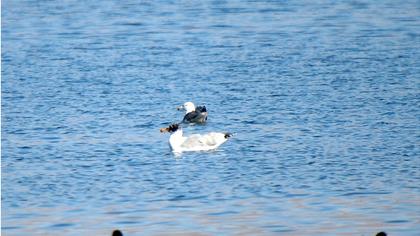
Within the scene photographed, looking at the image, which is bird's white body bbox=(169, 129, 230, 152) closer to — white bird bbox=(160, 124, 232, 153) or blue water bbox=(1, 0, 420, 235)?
white bird bbox=(160, 124, 232, 153)

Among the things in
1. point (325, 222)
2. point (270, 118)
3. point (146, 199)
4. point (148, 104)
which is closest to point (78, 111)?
point (148, 104)

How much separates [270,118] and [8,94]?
5409 mm

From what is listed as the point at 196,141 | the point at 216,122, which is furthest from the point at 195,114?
the point at 196,141

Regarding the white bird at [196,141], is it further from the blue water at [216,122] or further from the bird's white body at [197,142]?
the blue water at [216,122]

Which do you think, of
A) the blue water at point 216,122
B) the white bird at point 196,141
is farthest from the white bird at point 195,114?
the white bird at point 196,141

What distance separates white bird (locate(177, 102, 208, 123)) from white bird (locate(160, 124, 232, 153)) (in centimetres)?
222

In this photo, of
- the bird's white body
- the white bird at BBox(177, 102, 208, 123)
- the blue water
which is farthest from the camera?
the white bird at BBox(177, 102, 208, 123)

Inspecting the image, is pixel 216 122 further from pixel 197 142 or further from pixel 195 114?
pixel 197 142

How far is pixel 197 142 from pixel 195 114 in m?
2.46

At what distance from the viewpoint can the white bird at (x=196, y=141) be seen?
18.9 meters

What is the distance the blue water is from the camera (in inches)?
559

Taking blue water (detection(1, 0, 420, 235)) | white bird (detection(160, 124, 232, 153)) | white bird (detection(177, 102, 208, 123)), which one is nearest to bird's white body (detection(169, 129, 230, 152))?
white bird (detection(160, 124, 232, 153))

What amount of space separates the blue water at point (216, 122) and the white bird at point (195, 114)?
30 cm

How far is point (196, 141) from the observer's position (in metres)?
19.3
